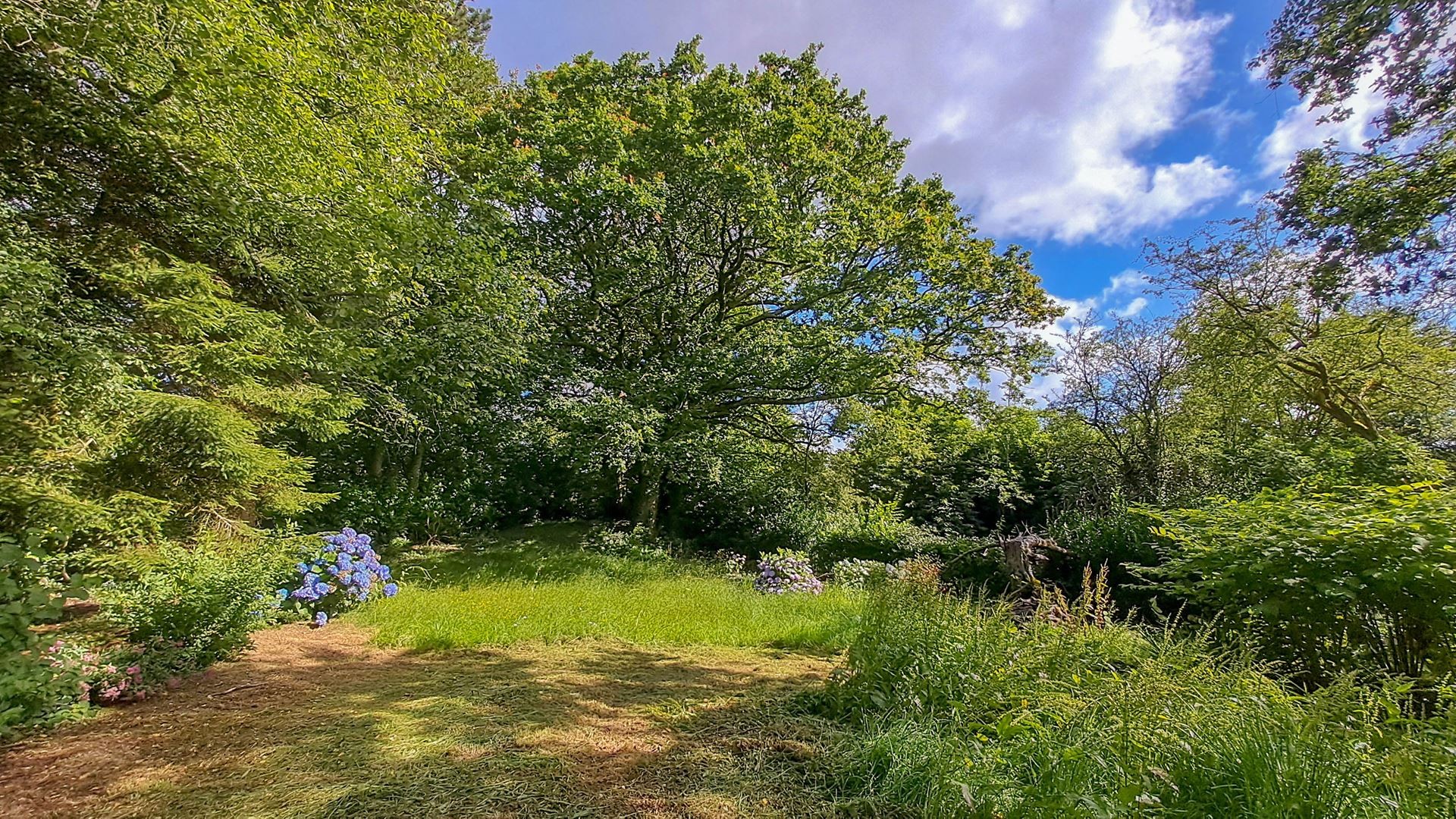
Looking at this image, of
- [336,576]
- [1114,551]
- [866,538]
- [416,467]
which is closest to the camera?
[336,576]

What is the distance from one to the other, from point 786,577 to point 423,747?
591 cm

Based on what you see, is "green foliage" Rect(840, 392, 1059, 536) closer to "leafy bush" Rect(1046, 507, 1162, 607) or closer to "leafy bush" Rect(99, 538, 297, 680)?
"leafy bush" Rect(1046, 507, 1162, 607)

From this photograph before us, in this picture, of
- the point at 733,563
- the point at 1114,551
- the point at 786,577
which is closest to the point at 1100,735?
the point at 1114,551

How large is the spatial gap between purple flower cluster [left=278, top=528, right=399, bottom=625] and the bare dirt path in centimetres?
102

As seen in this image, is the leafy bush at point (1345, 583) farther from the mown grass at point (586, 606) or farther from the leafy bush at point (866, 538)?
the leafy bush at point (866, 538)

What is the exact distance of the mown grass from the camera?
4777 millimetres

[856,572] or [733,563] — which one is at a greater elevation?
[856,572]

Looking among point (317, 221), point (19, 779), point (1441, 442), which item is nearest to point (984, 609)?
point (19, 779)

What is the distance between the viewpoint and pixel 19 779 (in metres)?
2.16

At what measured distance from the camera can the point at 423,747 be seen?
2521mm

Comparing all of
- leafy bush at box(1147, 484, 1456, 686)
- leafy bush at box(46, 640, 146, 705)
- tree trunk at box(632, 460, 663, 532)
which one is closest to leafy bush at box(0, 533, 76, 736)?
leafy bush at box(46, 640, 146, 705)

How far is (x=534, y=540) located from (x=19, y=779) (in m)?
8.11

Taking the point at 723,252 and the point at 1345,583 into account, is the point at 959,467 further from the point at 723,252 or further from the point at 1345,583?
the point at 1345,583

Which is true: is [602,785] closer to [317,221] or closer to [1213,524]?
[1213,524]
